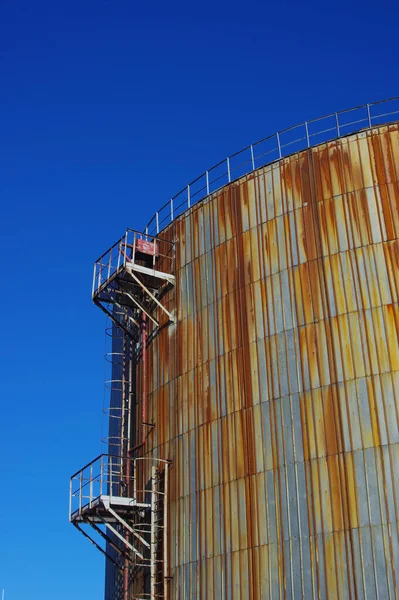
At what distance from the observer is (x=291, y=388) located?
22.5m

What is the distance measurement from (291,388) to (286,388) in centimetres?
18

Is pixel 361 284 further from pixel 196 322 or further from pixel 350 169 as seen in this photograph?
pixel 196 322

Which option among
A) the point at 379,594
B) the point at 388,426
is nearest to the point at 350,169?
the point at 388,426

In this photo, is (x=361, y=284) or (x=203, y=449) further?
(x=203, y=449)

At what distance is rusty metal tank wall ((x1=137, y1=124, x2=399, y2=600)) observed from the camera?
2031 cm

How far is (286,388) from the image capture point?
22625 mm

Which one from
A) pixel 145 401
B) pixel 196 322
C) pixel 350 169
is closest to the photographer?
pixel 350 169

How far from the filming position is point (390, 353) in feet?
68.8

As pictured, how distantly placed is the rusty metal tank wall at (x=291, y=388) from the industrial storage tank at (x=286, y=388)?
0.04 metres

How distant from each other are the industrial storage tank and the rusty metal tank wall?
0.04 meters

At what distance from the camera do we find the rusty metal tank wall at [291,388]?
20.3 m

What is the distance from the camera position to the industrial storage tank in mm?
20359

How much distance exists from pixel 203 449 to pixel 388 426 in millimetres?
6583

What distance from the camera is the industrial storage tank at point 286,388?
66.8 feet
